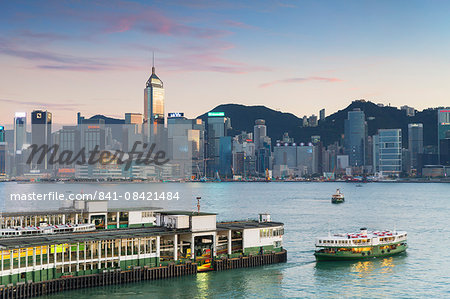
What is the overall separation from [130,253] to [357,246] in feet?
98.2

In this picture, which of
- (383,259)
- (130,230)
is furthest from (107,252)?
(383,259)

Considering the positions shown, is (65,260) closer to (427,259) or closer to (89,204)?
(89,204)

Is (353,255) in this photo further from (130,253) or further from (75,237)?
(75,237)

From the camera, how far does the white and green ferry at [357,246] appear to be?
6481 centimetres

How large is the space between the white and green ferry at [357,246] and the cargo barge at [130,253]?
20.6 feet

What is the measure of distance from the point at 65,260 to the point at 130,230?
11.4 m

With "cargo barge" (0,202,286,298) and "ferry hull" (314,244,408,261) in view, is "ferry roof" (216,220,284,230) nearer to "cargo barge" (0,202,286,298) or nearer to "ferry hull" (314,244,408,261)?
"cargo barge" (0,202,286,298)

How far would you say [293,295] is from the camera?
163 feet

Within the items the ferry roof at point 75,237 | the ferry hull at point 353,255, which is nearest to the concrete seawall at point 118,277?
the ferry roof at point 75,237

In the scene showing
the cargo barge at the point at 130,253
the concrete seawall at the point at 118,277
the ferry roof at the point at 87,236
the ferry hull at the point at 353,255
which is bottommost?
the ferry hull at the point at 353,255

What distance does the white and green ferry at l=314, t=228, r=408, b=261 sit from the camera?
213 feet

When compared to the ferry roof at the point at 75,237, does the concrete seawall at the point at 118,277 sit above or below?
below

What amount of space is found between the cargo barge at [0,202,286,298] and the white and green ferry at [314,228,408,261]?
20.6 feet

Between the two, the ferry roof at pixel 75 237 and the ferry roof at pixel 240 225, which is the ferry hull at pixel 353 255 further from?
the ferry roof at pixel 75 237
